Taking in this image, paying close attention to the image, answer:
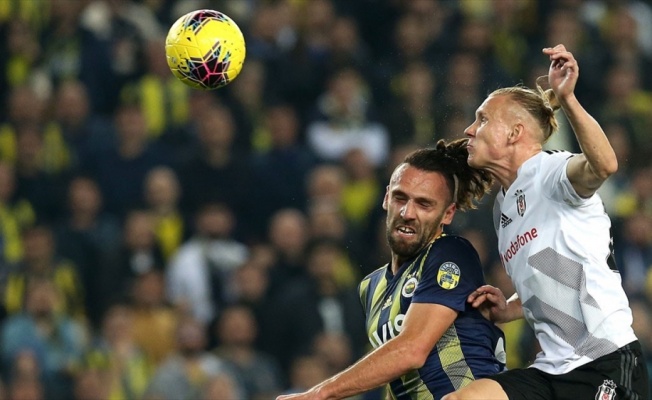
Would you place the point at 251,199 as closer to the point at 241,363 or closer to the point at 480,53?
the point at 241,363

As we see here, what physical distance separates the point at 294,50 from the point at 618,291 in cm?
720

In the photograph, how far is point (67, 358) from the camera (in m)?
9.65

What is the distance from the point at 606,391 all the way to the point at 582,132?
113 centimetres

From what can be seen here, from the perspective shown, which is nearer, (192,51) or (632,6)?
(192,51)

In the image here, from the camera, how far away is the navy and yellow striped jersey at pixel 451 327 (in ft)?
17.5

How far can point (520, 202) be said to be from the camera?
530cm

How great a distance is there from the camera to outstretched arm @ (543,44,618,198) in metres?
4.67

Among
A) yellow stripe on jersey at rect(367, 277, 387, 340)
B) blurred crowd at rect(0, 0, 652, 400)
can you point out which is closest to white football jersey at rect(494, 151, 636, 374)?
yellow stripe on jersey at rect(367, 277, 387, 340)

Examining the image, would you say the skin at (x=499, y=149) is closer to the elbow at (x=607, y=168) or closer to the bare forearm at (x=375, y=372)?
the bare forearm at (x=375, y=372)

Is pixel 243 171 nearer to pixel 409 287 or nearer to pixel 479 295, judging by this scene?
pixel 409 287

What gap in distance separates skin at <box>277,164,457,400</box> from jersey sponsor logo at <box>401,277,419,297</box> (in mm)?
158

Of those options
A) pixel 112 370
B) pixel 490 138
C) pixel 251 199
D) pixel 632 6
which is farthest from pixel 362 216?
pixel 490 138

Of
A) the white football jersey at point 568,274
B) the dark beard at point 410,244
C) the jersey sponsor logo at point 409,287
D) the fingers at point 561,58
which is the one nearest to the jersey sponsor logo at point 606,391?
the white football jersey at point 568,274

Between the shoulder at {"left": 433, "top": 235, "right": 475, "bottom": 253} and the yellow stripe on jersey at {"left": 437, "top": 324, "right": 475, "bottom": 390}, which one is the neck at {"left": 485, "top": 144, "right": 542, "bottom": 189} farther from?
the yellow stripe on jersey at {"left": 437, "top": 324, "right": 475, "bottom": 390}
